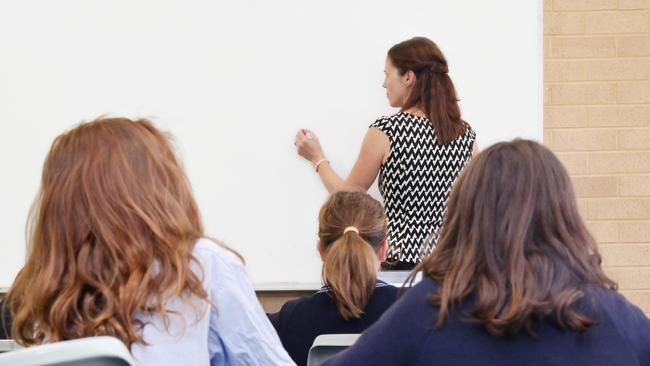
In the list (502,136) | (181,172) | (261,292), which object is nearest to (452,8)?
(502,136)

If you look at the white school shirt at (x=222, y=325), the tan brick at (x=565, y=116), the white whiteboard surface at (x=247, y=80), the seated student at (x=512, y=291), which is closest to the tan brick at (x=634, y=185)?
the tan brick at (x=565, y=116)

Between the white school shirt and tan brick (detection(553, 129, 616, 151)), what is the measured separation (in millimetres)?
2510

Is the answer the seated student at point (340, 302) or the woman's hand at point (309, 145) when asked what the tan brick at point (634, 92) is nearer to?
the woman's hand at point (309, 145)

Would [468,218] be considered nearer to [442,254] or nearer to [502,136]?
[442,254]

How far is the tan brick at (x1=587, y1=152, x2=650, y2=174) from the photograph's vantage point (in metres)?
4.12

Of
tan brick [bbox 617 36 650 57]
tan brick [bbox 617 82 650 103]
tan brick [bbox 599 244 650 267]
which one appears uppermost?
tan brick [bbox 617 36 650 57]

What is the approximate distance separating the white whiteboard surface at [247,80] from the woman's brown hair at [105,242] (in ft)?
6.92

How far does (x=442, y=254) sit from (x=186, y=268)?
1.35 feet

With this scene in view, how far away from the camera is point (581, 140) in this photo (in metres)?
4.14

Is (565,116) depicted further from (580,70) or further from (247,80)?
(247,80)

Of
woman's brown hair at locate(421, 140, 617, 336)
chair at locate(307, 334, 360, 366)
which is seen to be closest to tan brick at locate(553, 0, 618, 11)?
chair at locate(307, 334, 360, 366)

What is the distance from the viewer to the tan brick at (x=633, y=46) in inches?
161

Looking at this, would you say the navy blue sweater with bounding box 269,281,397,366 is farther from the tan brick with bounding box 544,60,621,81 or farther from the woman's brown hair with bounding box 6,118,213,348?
the tan brick with bounding box 544,60,621,81

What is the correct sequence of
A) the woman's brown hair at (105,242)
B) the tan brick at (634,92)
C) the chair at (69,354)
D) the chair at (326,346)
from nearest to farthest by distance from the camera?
the chair at (69,354), the woman's brown hair at (105,242), the chair at (326,346), the tan brick at (634,92)
